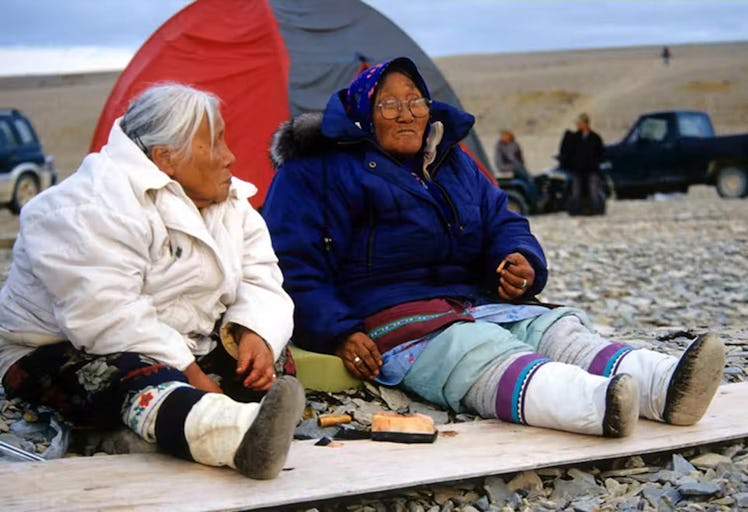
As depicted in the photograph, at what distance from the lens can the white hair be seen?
3.53 m

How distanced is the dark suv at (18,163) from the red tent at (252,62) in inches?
324

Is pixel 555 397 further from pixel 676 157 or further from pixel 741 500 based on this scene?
pixel 676 157

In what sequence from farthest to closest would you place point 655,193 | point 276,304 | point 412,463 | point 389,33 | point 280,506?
point 655,193, point 389,33, point 276,304, point 412,463, point 280,506

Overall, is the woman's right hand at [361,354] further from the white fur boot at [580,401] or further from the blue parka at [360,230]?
the white fur boot at [580,401]

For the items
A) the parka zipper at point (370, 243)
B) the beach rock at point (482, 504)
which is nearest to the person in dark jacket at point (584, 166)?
the parka zipper at point (370, 243)

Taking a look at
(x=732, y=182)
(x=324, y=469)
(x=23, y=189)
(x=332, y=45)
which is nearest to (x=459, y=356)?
(x=324, y=469)

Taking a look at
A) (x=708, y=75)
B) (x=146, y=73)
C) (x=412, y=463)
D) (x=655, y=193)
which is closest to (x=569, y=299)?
(x=146, y=73)

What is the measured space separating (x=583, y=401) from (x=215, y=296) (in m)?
1.32

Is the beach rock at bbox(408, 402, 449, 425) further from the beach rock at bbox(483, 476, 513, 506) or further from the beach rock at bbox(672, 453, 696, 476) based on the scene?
the beach rock at bbox(672, 453, 696, 476)

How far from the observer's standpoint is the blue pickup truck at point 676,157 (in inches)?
765

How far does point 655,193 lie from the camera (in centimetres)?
2061

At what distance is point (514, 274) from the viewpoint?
4336 millimetres

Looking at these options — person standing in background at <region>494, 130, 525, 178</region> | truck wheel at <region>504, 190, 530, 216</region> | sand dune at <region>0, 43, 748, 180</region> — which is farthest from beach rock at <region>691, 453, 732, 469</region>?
sand dune at <region>0, 43, 748, 180</region>

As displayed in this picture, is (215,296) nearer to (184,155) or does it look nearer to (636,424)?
(184,155)
